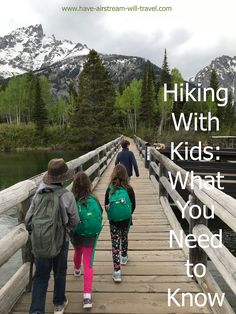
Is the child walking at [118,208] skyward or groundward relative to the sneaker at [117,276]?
skyward

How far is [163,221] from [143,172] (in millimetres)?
8637

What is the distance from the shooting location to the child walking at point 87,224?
4082 mm

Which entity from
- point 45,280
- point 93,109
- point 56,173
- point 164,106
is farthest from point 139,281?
point 164,106

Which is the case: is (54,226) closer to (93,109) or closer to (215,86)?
(93,109)

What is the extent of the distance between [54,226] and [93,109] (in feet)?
163

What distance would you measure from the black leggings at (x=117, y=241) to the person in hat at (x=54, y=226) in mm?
986

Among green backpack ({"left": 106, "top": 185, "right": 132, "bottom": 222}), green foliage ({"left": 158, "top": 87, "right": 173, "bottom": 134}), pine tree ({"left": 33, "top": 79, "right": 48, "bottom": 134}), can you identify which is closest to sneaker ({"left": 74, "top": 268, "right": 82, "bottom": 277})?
green backpack ({"left": 106, "top": 185, "right": 132, "bottom": 222})

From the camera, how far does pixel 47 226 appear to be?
3.50 meters

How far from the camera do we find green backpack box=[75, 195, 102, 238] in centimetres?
408

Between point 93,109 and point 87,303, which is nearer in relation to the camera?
point 87,303

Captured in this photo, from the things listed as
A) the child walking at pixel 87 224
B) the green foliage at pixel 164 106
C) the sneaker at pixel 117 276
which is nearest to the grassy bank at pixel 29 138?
the green foliage at pixel 164 106

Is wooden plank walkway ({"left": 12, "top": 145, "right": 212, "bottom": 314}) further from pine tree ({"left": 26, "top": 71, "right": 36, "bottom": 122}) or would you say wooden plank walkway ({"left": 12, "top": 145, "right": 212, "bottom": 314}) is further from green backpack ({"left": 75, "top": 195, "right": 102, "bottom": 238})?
pine tree ({"left": 26, "top": 71, "right": 36, "bottom": 122})

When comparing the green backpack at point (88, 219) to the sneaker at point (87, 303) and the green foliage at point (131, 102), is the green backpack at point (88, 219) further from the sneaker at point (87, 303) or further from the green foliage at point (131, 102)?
the green foliage at point (131, 102)

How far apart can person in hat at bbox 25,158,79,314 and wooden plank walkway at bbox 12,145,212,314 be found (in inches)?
12.6
